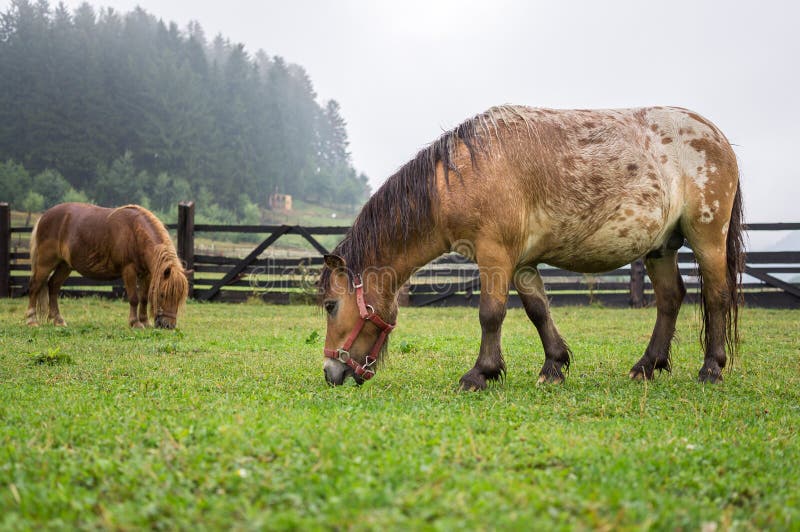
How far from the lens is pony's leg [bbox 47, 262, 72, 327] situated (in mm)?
9820

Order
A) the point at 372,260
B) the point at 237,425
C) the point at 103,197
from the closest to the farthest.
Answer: the point at 237,425 < the point at 372,260 < the point at 103,197

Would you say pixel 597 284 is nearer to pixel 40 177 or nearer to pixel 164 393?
pixel 164 393

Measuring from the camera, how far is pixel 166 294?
8797 millimetres

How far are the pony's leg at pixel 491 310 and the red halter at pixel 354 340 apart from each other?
72cm

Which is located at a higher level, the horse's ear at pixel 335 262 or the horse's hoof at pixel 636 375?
the horse's ear at pixel 335 262

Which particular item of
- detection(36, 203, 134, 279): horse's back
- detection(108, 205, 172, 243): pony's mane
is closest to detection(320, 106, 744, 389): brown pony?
detection(108, 205, 172, 243): pony's mane

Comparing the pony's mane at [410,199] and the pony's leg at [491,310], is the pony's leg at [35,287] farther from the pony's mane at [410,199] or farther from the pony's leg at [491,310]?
the pony's leg at [491,310]

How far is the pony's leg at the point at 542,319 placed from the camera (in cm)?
509

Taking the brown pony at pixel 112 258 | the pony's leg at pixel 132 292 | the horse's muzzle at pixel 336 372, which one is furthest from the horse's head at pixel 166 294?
the horse's muzzle at pixel 336 372

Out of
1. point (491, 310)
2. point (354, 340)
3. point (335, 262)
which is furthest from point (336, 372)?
point (491, 310)

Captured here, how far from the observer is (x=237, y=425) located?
310 centimetres

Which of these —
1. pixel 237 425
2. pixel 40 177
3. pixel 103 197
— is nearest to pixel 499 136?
pixel 237 425

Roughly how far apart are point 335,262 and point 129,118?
5716 centimetres

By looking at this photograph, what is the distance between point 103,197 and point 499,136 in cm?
5221
